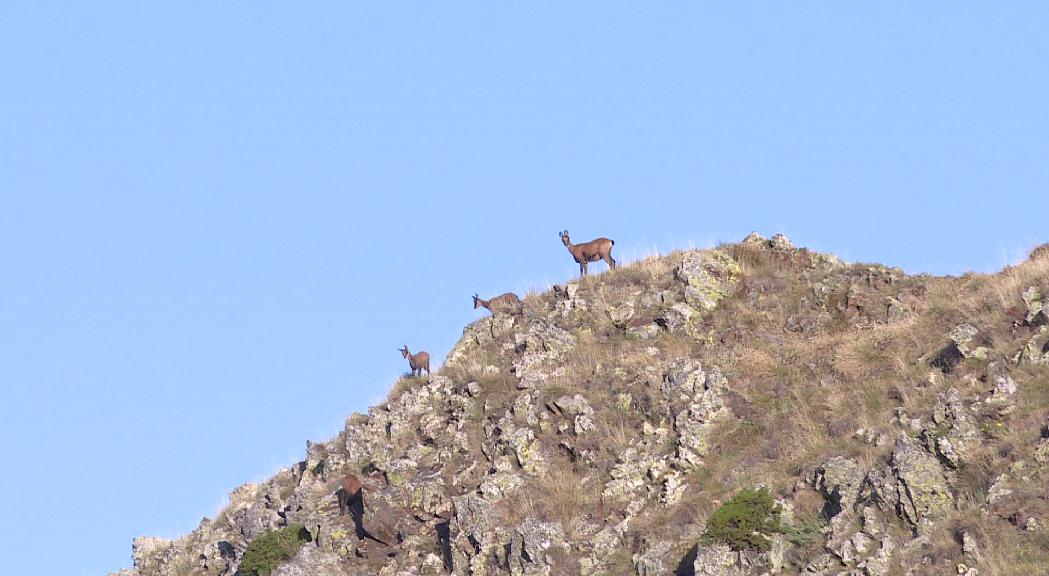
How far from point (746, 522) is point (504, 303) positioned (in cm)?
1600

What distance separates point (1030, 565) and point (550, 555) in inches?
425

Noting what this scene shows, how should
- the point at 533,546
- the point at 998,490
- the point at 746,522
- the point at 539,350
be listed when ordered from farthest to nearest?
the point at 539,350, the point at 533,546, the point at 746,522, the point at 998,490

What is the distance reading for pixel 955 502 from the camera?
29.5 m

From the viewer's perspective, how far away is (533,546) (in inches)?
1251

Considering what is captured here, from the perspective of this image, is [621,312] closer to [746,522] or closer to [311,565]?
[746,522]

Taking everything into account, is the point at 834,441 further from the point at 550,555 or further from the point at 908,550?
the point at 550,555

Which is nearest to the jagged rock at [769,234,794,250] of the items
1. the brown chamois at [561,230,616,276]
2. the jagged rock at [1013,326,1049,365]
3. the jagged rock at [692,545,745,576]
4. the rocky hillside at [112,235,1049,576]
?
the rocky hillside at [112,235,1049,576]

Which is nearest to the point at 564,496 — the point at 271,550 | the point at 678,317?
the point at 271,550

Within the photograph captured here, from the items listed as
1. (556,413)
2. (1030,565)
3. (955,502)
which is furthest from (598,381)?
(1030,565)

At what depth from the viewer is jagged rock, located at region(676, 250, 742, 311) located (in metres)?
40.6

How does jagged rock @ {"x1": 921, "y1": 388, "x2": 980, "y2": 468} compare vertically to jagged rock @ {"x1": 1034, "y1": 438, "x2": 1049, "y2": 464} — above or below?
above

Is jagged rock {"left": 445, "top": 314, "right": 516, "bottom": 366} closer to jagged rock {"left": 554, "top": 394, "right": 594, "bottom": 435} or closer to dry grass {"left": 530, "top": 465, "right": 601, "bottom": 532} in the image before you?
jagged rock {"left": 554, "top": 394, "right": 594, "bottom": 435}

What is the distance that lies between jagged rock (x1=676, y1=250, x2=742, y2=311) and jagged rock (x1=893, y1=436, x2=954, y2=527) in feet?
36.5

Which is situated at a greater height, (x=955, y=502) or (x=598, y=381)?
(x=598, y=381)
